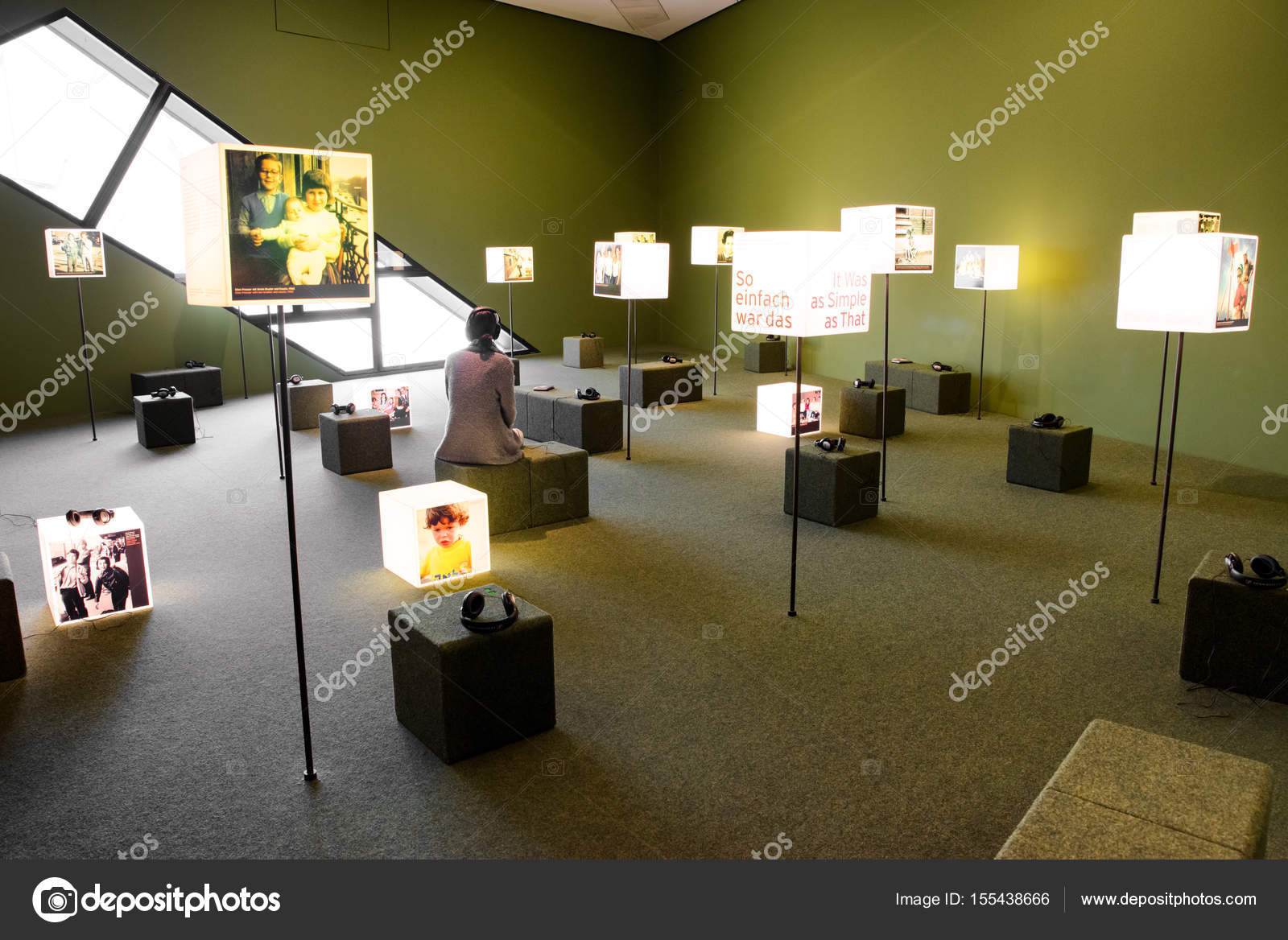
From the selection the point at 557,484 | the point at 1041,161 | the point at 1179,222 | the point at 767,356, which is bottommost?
the point at 557,484

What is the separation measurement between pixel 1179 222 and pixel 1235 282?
9.81 feet

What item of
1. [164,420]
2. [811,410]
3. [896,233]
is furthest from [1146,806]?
[164,420]

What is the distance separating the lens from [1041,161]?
9352 millimetres

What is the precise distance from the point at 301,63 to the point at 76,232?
4279mm

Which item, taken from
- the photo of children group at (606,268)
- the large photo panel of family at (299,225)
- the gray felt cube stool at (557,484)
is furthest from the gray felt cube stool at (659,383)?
the large photo panel of family at (299,225)

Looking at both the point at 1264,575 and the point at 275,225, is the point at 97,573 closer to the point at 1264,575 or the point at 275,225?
the point at 275,225

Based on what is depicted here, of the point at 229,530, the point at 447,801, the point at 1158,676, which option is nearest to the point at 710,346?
the point at 229,530

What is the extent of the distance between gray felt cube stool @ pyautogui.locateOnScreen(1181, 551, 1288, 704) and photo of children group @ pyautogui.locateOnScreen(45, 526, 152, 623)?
4.68m

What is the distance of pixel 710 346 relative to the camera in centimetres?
1519

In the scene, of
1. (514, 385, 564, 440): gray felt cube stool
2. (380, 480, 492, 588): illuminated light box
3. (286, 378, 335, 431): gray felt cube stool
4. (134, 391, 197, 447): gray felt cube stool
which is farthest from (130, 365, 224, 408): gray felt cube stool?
(380, 480, 492, 588): illuminated light box

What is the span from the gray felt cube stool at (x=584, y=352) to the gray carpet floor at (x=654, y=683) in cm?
659

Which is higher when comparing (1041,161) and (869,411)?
(1041,161)

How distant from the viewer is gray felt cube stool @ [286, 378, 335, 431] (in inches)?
364

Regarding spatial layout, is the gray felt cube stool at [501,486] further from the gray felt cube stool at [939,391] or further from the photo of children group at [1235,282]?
the gray felt cube stool at [939,391]
